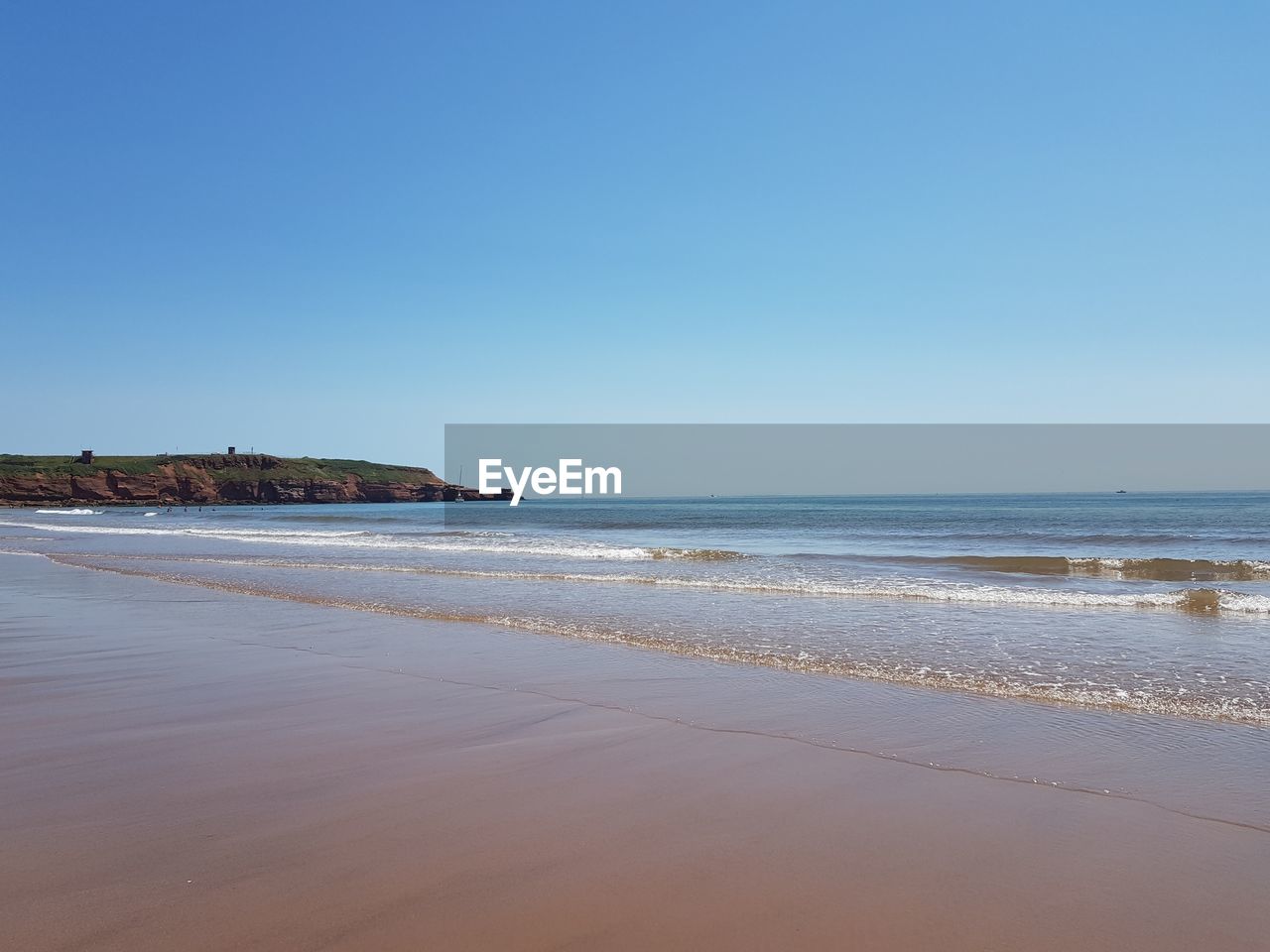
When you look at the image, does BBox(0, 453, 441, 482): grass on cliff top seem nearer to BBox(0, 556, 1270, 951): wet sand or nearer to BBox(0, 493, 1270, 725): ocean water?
BBox(0, 493, 1270, 725): ocean water

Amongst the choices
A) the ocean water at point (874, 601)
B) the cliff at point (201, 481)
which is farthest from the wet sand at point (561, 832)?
the cliff at point (201, 481)

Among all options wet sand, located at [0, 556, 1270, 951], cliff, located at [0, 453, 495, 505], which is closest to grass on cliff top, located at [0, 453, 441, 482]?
cliff, located at [0, 453, 495, 505]

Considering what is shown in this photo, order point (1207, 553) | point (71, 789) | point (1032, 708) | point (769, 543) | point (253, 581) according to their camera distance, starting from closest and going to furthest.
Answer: point (71, 789) < point (1032, 708) < point (253, 581) < point (1207, 553) < point (769, 543)

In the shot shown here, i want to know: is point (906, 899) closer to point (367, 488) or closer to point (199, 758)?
point (199, 758)

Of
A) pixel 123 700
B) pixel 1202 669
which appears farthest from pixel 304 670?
pixel 1202 669

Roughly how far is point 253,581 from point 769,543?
19.7 m

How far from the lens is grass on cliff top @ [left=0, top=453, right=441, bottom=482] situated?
11638 centimetres

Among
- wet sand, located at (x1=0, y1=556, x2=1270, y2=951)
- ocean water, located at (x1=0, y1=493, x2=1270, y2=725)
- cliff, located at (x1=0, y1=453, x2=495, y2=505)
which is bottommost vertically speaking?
ocean water, located at (x1=0, y1=493, x2=1270, y2=725)

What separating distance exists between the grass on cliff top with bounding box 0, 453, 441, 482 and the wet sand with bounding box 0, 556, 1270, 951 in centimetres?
13255

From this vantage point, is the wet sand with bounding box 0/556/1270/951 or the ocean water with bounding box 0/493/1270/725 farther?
the ocean water with bounding box 0/493/1270/725

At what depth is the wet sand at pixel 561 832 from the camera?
2.84 metres

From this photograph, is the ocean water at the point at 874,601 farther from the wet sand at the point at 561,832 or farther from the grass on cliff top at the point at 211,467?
the grass on cliff top at the point at 211,467

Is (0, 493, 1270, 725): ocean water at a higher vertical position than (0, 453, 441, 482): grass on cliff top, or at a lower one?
lower

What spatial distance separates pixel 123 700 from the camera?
627 centimetres
